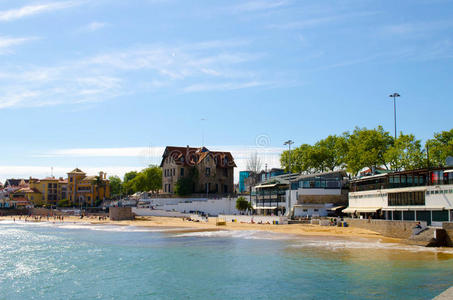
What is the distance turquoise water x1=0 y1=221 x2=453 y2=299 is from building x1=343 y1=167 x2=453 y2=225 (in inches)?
230

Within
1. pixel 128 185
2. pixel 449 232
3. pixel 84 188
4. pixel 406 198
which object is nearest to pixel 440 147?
pixel 406 198

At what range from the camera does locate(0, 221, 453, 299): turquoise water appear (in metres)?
25.2

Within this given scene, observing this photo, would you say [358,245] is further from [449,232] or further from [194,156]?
[194,156]

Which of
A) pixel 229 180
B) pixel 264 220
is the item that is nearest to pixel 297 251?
pixel 264 220

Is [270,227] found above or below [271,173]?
below

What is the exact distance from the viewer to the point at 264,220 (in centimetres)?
6931

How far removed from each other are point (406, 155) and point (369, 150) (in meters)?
11.3

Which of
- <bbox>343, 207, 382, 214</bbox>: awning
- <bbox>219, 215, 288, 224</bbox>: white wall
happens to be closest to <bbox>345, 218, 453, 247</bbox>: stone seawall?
<bbox>343, 207, 382, 214</bbox>: awning

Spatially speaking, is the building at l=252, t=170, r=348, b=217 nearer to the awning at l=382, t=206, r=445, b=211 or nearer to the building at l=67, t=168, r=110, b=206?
the awning at l=382, t=206, r=445, b=211

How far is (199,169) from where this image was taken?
10362 centimetres

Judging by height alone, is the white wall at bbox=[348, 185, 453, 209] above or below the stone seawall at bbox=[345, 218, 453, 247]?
above

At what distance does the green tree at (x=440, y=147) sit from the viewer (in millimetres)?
61688

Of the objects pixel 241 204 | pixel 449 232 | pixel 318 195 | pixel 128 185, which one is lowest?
pixel 449 232

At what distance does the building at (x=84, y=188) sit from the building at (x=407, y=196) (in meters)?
90.0
